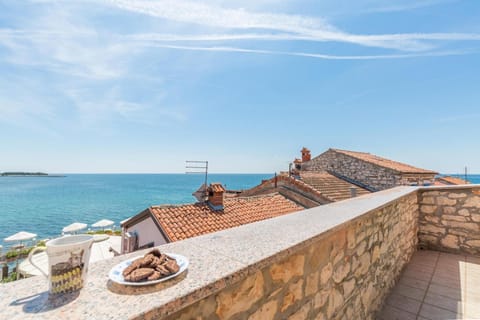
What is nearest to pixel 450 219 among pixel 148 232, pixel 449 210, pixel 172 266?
pixel 449 210

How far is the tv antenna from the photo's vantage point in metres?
Result: 8.78

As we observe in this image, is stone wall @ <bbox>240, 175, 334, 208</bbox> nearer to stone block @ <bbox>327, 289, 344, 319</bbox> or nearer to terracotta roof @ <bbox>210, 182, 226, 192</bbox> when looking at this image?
terracotta roof @ <bbox>210, 182, 226, 192</bbox>

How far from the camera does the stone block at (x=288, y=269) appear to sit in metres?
1.13

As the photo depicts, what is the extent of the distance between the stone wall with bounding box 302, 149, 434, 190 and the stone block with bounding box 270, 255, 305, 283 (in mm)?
13439

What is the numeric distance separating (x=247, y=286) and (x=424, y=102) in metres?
15.8

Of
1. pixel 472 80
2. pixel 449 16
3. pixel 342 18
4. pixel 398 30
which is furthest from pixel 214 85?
pixel 472 80

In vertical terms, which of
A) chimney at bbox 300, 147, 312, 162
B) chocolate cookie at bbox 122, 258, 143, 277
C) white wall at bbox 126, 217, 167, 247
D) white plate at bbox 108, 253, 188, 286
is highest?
chimney at bbox 300, 147, 312, 162

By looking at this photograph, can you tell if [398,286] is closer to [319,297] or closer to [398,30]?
[319,297]

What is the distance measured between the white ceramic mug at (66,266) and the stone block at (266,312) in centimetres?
75

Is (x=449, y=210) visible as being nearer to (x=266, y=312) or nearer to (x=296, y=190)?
(x=266, y=312)

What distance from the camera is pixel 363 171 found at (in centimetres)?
1348

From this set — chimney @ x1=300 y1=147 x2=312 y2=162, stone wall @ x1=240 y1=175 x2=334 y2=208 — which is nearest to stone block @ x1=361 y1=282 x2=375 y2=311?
stone wall @ x1=240 y1=175 x2=334 y2=208

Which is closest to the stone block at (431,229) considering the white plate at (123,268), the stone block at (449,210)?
the stone block at (449,210)

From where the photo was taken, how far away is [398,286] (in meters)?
2.85
